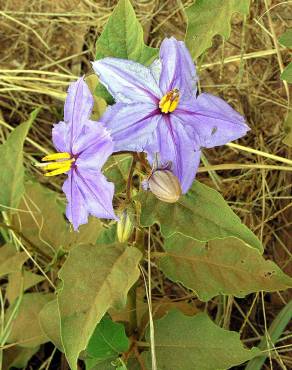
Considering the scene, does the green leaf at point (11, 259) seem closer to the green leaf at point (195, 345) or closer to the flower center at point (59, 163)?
the green leaf at point (195, 345)

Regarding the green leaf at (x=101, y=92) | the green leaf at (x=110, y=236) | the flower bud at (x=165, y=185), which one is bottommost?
the green leaf at (x=110, y=236)

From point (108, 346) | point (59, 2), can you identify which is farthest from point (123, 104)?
point (59, 2)

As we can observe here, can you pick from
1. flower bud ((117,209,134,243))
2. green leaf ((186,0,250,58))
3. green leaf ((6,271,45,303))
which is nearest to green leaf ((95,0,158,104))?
green leaf ((186,0,250,58))

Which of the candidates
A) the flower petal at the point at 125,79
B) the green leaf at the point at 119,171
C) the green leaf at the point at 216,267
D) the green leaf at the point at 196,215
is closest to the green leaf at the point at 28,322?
the green leaf at the point at 216,267

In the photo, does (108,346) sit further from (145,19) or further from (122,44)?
(145,19)

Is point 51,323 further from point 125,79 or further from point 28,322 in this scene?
point 125,79

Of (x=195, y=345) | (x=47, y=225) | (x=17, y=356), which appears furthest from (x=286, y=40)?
(x=17, y=356)
